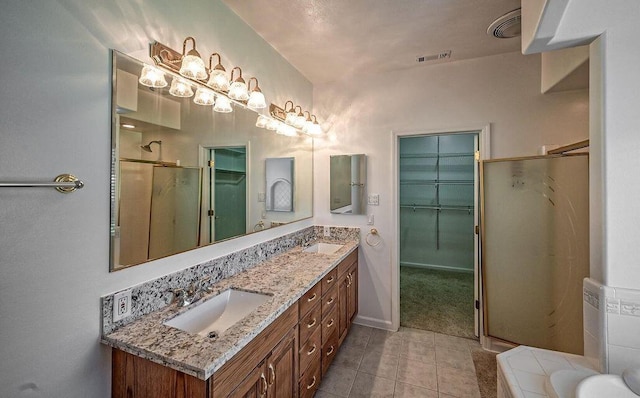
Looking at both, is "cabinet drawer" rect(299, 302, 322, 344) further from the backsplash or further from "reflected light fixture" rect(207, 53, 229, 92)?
"reflected light fixture" rect(207, 53, 229, 92)

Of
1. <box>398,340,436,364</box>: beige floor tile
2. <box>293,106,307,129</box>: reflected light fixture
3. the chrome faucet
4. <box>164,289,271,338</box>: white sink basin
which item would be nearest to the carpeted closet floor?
<box>398,340,436,364</box>: beige floor tile

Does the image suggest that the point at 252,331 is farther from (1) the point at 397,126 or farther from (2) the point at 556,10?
(1) the point at 397,126

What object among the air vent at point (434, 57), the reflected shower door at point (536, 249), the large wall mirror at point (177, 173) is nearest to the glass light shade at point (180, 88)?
the large wall mirror at point (177, 173)

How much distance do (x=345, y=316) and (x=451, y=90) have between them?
2.39 m

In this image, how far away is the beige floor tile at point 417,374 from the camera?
6.46ft

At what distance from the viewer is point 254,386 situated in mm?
1134

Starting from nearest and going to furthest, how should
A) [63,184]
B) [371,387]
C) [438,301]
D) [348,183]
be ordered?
[63,184]
[371,387]
[348,183]
[438,301]

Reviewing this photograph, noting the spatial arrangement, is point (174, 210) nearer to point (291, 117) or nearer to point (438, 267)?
point (291, 117)

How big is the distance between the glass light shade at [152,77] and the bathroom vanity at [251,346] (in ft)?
3.61

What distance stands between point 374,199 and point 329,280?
44.2 inches

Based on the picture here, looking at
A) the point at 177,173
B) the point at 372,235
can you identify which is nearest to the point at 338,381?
the point at 372,235

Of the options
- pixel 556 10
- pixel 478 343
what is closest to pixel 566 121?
pixel 556 10

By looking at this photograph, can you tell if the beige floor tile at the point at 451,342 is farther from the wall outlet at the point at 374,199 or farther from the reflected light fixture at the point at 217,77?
the reflected light fixture at the point at 217,77

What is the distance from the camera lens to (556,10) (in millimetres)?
1313
